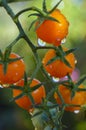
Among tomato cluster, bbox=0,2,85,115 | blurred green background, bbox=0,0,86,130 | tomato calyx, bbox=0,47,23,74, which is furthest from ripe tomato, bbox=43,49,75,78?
blurred green background, bbox=0,0,86,130

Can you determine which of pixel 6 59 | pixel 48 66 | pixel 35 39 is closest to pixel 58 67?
pixel 48 66

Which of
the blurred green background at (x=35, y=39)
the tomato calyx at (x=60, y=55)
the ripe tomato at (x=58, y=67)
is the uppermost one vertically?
the tomato calyx at (x=60, y=55)

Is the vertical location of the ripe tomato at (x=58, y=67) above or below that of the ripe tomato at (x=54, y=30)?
below

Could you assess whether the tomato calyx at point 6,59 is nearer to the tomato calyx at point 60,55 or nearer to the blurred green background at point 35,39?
the tomato calyx at point 60,55

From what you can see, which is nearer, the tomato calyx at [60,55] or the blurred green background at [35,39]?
the tomato calyx at [60,55]

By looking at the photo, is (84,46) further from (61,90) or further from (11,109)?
(61,90)

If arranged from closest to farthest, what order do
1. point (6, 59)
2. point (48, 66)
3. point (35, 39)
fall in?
point (6, 59) → point (48, 66) → point (35, 39)

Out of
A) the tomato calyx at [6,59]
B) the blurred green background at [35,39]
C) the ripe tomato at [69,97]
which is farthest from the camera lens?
the blurred green background at [35,39]

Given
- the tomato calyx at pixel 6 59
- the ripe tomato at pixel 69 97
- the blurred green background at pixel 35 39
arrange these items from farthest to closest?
the blurred green background at pixel 35 39, the ripe tomato at pixel 69 97, the tomato calyx at pixel 6 59

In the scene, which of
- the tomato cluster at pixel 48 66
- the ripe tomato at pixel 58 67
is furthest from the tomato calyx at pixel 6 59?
the ripe tomato at pixel 58 67

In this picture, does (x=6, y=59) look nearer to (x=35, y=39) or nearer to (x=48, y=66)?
(x=48, y=66)
